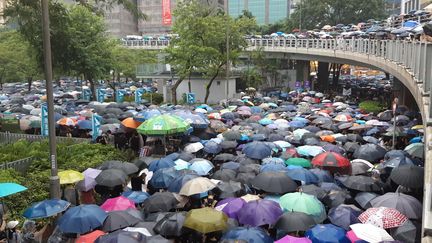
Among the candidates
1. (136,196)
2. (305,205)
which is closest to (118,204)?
(136,196)

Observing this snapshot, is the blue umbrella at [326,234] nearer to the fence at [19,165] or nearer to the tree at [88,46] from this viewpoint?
the fence at [19,165]

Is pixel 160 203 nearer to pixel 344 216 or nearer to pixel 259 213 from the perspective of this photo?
pixel 259 213

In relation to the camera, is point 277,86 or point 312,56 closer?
point 312,56

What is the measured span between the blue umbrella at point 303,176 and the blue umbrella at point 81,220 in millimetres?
4989

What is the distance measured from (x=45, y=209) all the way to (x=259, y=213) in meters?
4.30

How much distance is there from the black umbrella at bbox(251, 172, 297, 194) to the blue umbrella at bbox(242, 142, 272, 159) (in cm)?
338

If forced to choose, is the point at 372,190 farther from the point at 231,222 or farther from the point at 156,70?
the point at 156,70

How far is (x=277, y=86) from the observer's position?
188 feet

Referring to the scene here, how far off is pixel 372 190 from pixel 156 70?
117 ft

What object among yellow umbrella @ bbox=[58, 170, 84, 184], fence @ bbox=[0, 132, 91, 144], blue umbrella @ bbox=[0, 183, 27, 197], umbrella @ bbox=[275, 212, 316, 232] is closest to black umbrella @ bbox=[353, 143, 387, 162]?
umbrella @ bbox=[275, 212, 316, 232]

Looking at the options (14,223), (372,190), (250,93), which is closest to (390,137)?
(372,190)

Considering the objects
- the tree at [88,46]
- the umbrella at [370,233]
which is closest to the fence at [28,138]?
the tree at [88,46]

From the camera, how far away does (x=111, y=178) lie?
465 inches

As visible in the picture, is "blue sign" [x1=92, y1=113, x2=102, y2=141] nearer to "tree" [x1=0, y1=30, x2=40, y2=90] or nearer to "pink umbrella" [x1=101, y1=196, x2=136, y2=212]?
"pink umbrella" [x1=101, y1=196, x2=136, y2=212]
